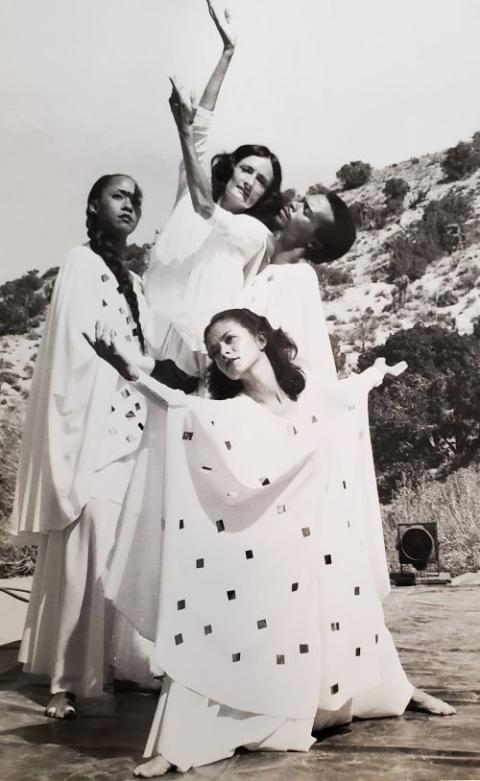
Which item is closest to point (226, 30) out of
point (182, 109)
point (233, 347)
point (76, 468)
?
point (182, 109)

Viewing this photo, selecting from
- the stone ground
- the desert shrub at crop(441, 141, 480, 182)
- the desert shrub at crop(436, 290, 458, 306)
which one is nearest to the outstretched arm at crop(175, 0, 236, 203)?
the desert shrub at crop(441, 141, 480, 182)

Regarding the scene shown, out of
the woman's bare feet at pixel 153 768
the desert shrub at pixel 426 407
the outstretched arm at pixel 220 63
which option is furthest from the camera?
the outstretched arm at pixel 220 63

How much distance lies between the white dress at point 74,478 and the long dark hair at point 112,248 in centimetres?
3

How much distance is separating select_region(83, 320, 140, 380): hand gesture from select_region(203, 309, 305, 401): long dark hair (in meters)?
0.30

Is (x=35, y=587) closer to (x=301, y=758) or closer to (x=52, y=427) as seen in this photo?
(x=52, y=427)

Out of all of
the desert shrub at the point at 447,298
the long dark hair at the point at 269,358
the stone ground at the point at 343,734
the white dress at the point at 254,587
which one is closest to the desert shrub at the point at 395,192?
the desert shrub at the point at 447,298

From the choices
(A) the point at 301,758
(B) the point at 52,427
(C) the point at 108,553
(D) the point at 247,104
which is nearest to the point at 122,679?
(C) the point at 108,553

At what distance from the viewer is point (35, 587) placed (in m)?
3.56

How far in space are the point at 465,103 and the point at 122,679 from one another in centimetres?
286

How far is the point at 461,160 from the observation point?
4047mm

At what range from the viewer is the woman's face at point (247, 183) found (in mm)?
3848

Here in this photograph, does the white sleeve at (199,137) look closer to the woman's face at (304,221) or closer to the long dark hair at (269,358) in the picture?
the woman's face at (304,221)

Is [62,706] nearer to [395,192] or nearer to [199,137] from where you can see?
[199,137]

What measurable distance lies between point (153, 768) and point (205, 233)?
2055 mm
